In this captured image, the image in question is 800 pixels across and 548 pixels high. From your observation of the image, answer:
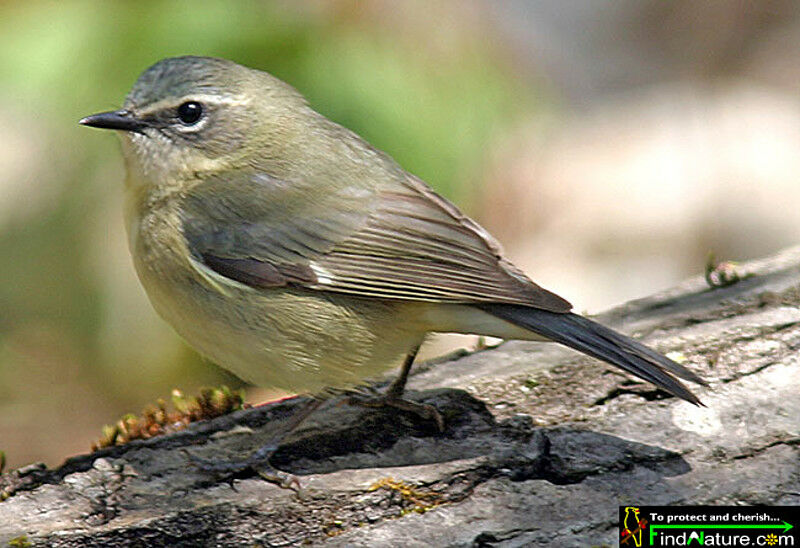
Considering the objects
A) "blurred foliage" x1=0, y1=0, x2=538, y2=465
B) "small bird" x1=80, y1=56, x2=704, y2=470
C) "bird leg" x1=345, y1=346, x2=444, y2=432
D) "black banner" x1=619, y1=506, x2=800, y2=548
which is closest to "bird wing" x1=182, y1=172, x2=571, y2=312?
"small bird" x1=80, y1=56, x2=704, y2=470

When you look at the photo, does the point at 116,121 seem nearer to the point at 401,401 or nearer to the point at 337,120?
the point at 401,401

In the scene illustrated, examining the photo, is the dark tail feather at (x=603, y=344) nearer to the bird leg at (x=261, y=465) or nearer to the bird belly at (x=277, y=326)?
the bird belly at (x=277, y=326)

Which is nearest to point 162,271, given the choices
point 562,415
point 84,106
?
point 562,415

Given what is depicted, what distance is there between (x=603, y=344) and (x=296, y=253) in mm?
1164

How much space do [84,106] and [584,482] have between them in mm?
3442

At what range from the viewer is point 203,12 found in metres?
5.56

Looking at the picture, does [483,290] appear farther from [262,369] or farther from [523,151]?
[523,151]

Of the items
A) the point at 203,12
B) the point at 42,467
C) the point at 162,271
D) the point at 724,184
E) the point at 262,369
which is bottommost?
the point at 42,467

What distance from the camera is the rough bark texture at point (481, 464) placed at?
3342 millimetres

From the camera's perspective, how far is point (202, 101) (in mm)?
4160

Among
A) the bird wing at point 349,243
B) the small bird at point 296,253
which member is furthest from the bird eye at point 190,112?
the bird wing at point 349,243

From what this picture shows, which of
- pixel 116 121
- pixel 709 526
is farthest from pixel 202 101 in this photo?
pixel 709 526

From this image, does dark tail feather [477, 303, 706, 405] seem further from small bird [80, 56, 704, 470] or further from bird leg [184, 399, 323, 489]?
bird leg [184, 399, 323, 489]

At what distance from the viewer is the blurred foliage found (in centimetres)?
556
